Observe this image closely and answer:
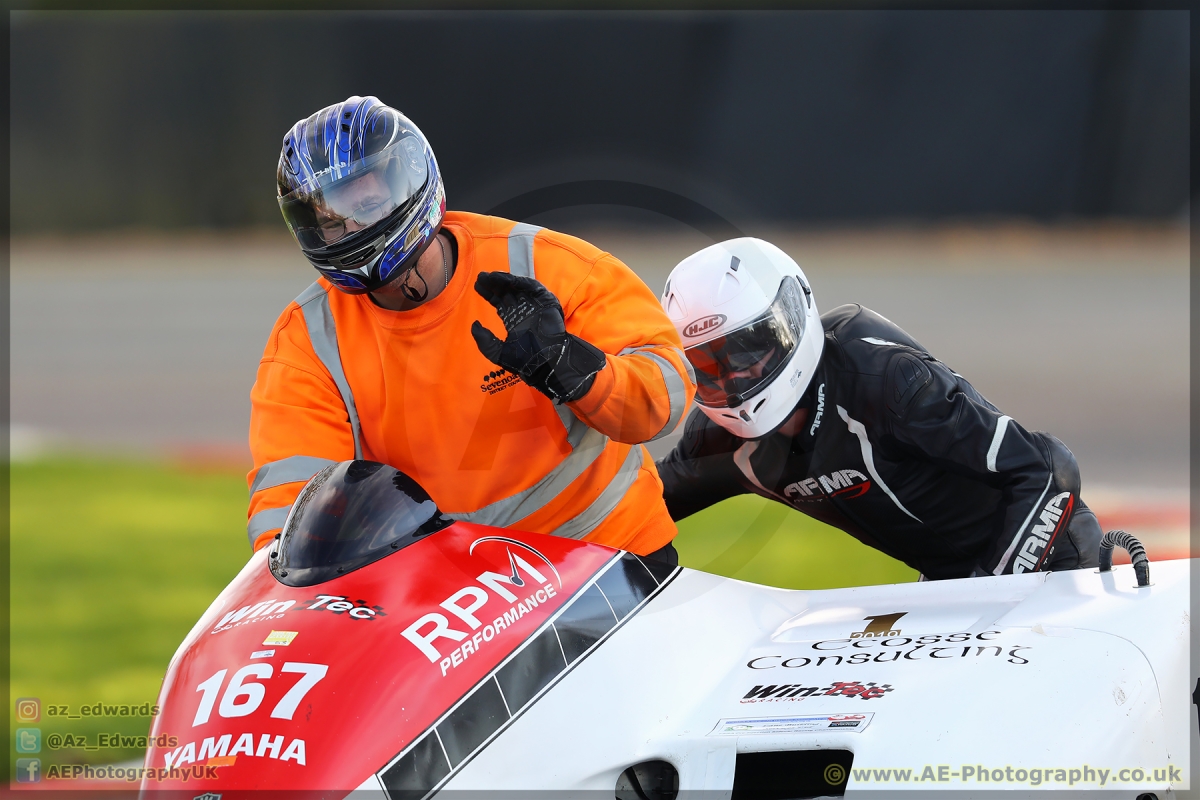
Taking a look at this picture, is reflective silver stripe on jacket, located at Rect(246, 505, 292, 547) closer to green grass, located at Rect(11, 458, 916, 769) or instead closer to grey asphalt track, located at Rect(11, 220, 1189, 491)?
green grass, located at Rect(11, 458, 916, 769)

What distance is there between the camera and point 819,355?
3.43m

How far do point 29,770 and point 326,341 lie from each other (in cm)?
225

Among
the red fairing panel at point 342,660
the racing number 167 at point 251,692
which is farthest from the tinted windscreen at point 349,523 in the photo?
the racing number 167 at point 251,692

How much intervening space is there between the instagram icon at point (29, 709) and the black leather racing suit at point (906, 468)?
101 inches

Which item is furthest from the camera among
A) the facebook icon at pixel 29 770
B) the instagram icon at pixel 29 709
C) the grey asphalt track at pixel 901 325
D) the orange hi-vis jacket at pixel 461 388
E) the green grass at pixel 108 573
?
the grey asphalt track at pixel 901 325

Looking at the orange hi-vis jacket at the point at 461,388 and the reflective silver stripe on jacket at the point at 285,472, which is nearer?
the reflective silver stripe on jacket at the point at 285,472

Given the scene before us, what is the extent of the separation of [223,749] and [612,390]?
3.32 ft

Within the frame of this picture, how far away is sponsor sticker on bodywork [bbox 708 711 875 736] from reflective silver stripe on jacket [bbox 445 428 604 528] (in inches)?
32.6

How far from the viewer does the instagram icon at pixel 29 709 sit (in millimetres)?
4297

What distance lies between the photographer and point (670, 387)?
8.32 feet

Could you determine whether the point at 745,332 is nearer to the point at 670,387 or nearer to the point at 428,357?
the point at 670,387

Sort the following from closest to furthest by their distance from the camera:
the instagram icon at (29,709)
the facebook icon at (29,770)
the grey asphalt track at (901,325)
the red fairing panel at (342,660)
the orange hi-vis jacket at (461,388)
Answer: the red fairing panel at (342,660), the orange hi-vis jacket at (461,388), the facebook icon at (29,770), the instagram icon at (29,709), the grey asphalt track at (901,325)

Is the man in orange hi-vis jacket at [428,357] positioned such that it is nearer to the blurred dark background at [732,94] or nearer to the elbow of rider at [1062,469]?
the elbow of rider at [1062,469]

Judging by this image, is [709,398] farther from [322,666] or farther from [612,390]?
[322,666]
